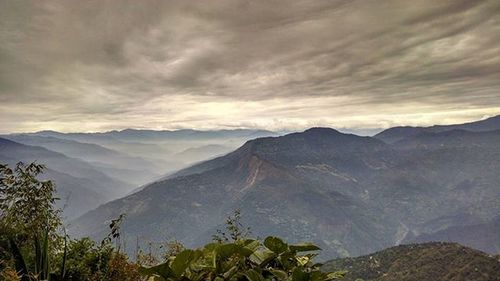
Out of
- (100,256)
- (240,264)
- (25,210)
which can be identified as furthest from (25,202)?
(240,264)

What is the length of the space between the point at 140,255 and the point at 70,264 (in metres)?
1.70

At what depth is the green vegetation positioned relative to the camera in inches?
144

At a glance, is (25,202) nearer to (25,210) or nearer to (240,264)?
(25,210)

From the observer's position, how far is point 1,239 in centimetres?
991

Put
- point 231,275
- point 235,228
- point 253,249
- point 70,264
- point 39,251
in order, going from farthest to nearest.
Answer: point 235,228 → point 70,264 → point 39,251 → point 253,249 → point 231,275

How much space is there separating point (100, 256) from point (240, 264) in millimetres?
7185

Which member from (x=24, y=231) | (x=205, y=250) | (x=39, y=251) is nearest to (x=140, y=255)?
(x=24, y=231)

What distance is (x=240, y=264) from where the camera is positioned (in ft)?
12.4

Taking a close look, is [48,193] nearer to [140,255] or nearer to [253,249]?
[140,255]

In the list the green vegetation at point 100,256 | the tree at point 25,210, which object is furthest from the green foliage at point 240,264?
the tree at point 25,210

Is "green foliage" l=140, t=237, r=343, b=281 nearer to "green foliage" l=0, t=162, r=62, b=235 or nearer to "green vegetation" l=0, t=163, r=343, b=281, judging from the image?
"green vegetation" l=0, t=163, r=343, b=281

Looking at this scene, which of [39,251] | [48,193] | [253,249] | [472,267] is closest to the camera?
[253,249]

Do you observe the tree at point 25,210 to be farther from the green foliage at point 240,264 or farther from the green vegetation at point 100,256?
the green foliage at point 240,264

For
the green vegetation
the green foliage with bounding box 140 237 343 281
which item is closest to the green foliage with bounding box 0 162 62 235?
the green vegetation
